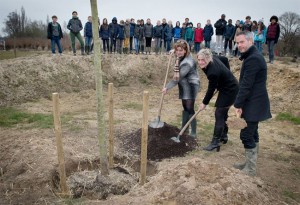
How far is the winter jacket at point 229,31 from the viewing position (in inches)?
518

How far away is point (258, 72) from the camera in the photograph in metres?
4.03

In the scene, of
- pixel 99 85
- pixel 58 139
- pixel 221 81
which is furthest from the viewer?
pixel 221 81

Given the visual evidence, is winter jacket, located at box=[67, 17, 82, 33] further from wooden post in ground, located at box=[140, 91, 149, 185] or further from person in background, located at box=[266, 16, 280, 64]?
wooden post in ground, located at box=[140, 91, 149, 185]

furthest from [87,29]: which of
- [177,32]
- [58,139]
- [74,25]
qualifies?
[58,139]

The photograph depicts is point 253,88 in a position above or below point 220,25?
below

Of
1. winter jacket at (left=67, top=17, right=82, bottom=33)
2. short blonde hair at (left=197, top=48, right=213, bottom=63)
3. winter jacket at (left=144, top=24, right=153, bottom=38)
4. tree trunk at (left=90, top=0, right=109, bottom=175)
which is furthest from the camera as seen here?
winter jacket at (left=144, top=24, right=153, bottom=38)

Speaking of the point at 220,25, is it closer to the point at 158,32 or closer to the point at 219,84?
the point at 158,32

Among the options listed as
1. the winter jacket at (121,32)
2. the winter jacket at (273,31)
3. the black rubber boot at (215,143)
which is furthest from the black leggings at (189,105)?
the winter jacket at (121,32)

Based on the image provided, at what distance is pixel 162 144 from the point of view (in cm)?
548

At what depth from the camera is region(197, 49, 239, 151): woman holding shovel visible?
4969 mm

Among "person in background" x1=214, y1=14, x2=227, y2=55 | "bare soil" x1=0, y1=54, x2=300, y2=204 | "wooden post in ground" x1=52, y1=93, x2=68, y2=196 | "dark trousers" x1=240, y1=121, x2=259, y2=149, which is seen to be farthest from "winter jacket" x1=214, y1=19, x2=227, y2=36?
"wooden post in ground" x1=52, y1=93, x2=68, y2=196

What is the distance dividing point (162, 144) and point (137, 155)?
1.73ft

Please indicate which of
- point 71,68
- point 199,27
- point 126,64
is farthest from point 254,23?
point 71,68

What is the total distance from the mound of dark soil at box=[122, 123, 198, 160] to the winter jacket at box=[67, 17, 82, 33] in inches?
311
